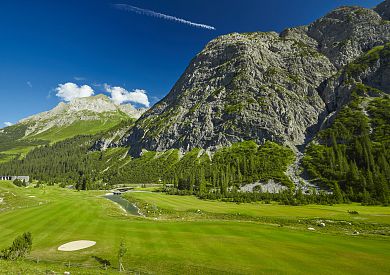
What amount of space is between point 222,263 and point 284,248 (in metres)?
12.8

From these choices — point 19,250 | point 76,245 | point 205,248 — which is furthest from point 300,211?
point 19,250

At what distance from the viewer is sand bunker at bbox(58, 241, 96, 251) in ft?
139

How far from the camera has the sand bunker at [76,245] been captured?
139 ft

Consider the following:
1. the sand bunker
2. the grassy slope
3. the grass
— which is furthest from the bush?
the grassy slope

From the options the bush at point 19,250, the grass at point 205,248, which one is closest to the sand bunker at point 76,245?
the grass at point 205,248

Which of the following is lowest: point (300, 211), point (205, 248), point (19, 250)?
point (300, 211)

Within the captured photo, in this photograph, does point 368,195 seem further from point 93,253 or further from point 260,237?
point 93,253

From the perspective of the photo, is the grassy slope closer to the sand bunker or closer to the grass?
the grass

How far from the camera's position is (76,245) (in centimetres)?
4409

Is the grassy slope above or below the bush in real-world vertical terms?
below

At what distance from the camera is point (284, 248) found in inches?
1641

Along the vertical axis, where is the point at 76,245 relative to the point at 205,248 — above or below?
below

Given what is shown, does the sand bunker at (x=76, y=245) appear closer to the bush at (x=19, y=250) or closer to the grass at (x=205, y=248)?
the grass at (x=205, y=248)

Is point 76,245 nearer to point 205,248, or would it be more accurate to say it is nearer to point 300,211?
point 205,248
